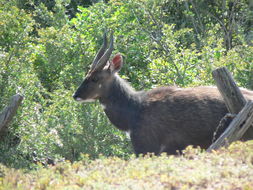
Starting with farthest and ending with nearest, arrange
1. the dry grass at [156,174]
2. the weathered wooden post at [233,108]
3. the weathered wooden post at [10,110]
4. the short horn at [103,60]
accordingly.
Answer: the short horn at [103,60] < the weathered wooden post at [10,110] < the weathered wooden post at [233,108] < the dry grass at [156,174]

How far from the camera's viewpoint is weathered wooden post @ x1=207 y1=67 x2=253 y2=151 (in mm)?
7039

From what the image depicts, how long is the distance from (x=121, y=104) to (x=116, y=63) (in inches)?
31.7

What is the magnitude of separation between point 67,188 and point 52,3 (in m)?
14.9

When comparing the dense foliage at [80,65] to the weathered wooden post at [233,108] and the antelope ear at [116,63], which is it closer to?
the antelope ear at [116,63]

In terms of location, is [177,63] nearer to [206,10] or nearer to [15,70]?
[15,70]

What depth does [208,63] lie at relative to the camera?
11.8 meters

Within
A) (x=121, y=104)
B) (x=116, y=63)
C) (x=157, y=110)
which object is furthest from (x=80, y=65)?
(x=157, y=110)

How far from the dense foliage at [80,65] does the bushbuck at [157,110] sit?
100 centimetres

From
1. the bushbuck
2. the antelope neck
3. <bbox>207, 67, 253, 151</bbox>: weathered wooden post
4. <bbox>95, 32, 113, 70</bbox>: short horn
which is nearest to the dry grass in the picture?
<bbox>207, 67, 253, 151</bbox>: weathered wooden post

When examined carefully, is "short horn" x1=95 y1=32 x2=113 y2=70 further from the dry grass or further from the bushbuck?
the dry grass

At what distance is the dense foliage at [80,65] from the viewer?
9.77m

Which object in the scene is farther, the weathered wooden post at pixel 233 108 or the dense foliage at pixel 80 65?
the dense foliage at pixel 80 65

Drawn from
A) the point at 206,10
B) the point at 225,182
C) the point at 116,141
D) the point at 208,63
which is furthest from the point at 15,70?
the point at 206,10

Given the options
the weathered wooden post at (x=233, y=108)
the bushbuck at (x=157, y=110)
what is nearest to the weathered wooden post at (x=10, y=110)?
the bushbuck at (x=157, y=110)
